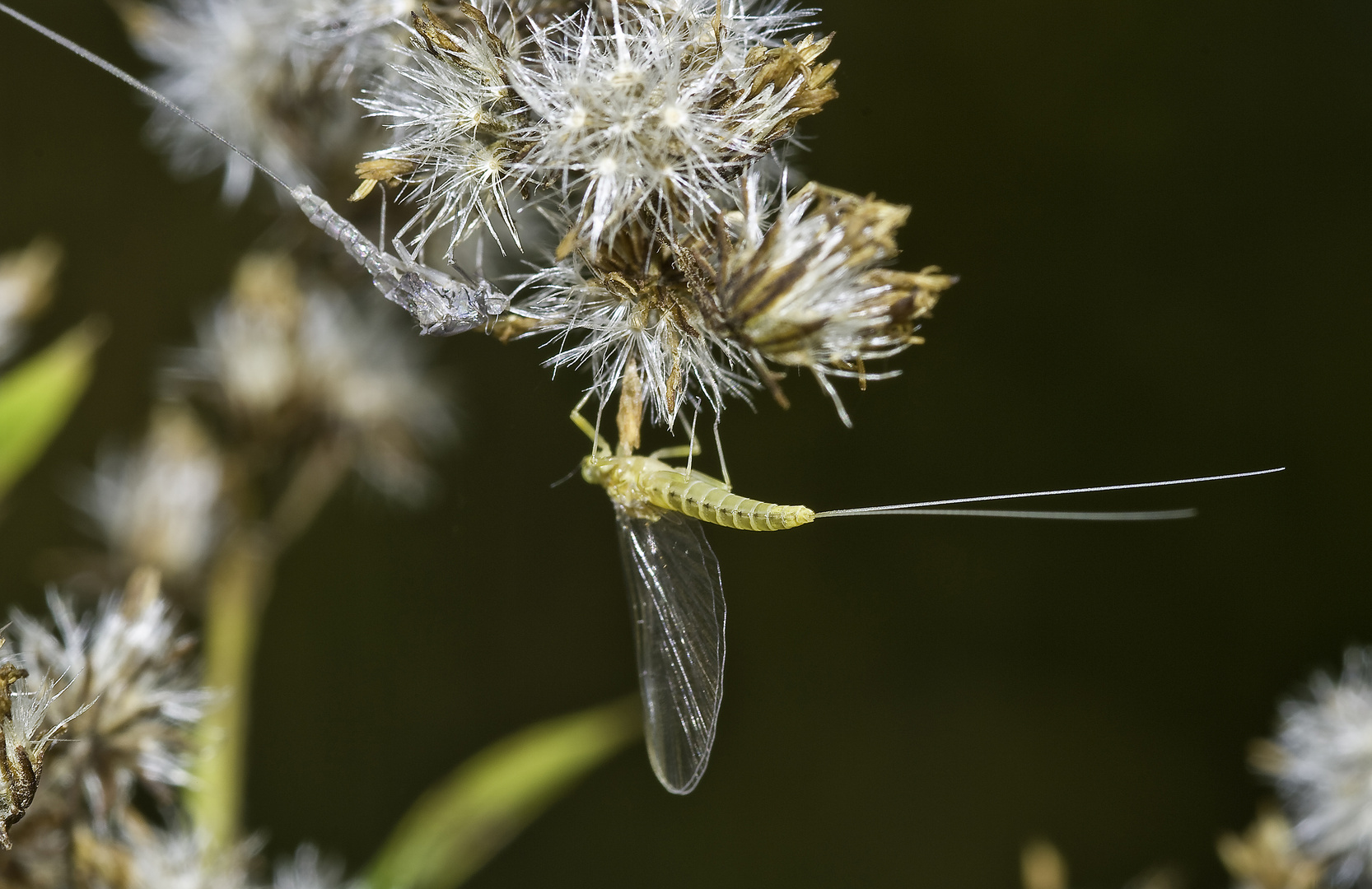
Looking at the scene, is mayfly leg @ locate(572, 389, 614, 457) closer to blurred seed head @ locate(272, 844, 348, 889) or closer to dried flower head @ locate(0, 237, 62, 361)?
blurred seed head @ locate(272, 844, 348, 889)

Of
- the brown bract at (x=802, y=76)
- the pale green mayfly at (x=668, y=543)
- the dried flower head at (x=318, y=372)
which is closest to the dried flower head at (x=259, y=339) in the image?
the dried flower head at (x=318, y=372)

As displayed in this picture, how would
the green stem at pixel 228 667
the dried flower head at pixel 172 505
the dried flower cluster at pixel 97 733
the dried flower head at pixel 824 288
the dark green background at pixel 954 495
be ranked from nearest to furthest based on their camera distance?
the dried flower head at pixel 824 288, the dried flower cluster at pixel 97 733, the green stem at pixel 228 667, the dried flower head at pixel 172 505, the dark green background at pixel 954 495

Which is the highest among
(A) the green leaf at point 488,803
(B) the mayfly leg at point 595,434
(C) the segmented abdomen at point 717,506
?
(B) the mayfly leg at point 595,434

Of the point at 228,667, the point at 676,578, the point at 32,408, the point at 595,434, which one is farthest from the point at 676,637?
the point at 32,408

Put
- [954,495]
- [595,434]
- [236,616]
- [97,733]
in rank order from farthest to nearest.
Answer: [954,495] → [236,616] → [595,434] → [97,733]

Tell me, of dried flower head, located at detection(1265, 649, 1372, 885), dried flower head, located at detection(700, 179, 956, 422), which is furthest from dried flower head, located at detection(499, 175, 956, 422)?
dried flower head, located at detection(1265, 649, 1372, 885)

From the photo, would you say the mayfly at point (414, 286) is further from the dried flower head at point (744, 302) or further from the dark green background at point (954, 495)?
the dark green background at point (954, 495)

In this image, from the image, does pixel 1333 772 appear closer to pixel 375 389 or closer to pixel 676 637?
pixel 676 637
